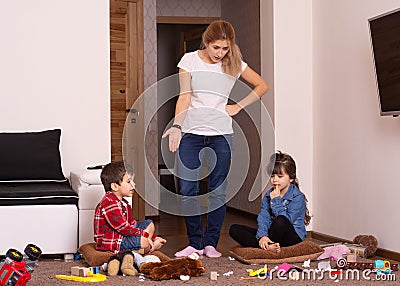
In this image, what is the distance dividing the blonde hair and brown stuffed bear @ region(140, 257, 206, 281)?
124 cm

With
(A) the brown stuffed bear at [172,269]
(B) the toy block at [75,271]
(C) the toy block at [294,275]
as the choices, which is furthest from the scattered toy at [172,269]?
(C) the toy block at [294,275]

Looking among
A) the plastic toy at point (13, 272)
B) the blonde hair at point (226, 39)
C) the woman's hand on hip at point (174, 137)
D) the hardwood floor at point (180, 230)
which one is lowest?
the hardwood floor at point (180, 230)

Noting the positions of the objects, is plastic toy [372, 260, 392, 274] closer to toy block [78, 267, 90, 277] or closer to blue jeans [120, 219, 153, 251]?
blue jeans [120, 219, 153, 251]

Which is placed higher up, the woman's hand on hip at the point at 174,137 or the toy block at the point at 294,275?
the woman's hand on hip at the point at 174,137

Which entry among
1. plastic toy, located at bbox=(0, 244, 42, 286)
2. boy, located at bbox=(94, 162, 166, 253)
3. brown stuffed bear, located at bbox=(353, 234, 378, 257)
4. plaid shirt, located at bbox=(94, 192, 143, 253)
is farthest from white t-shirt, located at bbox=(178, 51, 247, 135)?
plastic toy, located at bbox=(0, 244, 42, 286)

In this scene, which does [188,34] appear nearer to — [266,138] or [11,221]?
[266,138]

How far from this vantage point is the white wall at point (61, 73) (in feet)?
17.8

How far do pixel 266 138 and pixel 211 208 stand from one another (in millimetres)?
Answer: 1412

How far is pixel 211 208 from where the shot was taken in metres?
4.56

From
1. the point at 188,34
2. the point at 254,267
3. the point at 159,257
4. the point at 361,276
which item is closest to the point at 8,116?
the point at 159,257

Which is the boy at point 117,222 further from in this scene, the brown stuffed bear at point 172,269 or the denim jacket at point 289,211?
Result: the denim jacket at point 289,211

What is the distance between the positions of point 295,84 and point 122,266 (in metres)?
2.38

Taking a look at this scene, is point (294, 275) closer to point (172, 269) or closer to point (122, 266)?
point (172, 269)

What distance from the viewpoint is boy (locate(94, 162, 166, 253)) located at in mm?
4211
